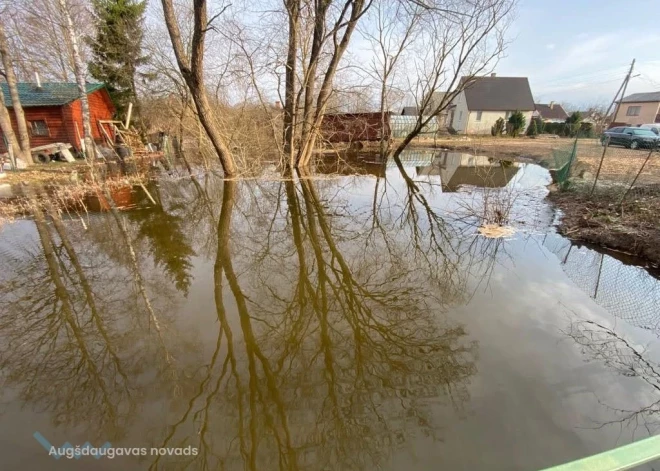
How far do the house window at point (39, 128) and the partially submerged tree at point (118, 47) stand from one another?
5140mm

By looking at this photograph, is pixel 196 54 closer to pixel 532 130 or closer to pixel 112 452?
pixel 112 452

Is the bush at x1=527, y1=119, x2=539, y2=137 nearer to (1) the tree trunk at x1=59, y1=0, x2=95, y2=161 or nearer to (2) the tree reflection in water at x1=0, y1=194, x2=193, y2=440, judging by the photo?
(1) the tree trunk at x1=59, y1=0, x2=95, y2=161

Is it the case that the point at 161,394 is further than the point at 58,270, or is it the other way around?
the point at 58,270

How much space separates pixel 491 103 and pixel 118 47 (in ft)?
125

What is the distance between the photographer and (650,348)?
3301mm

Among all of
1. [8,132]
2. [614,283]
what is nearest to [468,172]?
[614,283]

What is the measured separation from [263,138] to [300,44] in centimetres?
456

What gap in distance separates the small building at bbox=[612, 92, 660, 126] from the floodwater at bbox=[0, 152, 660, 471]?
4971 centimetres

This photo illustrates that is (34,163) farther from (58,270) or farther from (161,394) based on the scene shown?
(161,394)

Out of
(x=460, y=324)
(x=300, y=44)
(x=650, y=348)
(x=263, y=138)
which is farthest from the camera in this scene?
(x=263, y=138)

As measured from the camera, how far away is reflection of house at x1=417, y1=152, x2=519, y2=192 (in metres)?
11.6

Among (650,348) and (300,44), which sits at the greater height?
(300,44)

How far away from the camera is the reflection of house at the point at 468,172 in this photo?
11.6m

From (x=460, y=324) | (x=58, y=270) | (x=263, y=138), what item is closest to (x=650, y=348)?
(x=460, y=324)
